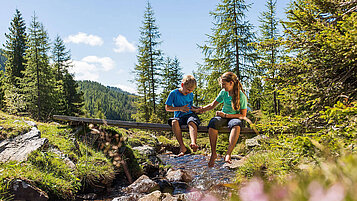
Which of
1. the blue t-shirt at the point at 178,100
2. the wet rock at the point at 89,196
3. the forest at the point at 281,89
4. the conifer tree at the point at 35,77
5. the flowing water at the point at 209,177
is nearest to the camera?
the forest at the point at 281,89

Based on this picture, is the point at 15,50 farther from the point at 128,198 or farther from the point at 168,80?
the point at 128,198

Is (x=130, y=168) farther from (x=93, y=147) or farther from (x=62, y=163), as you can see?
(x=62, y=163)

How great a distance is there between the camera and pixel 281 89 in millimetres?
4273

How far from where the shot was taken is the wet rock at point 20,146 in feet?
15.1

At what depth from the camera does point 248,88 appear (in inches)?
482

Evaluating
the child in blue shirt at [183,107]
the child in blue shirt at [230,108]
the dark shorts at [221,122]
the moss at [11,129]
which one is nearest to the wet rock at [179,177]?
the child in blue shirt at [183,107]

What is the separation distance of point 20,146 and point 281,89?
5.42 metres

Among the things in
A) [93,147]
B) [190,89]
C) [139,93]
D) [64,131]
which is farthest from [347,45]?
[139,93]

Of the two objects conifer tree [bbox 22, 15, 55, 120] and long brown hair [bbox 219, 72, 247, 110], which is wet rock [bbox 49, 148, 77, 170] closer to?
long brown hair [bbox 219, 72, 247, 110]

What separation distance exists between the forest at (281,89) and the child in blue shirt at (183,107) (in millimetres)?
1425

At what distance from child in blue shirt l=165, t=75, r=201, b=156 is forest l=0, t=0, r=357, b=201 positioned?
1.43 metres

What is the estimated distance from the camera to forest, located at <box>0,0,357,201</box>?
1.37ft

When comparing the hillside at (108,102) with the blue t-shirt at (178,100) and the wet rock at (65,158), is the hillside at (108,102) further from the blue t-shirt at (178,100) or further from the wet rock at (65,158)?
the blue t-shirt at (178,100)

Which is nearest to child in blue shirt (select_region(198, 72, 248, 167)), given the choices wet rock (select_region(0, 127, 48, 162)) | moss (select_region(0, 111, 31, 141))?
wet rock (select_region(0, 127, 48, 162))
